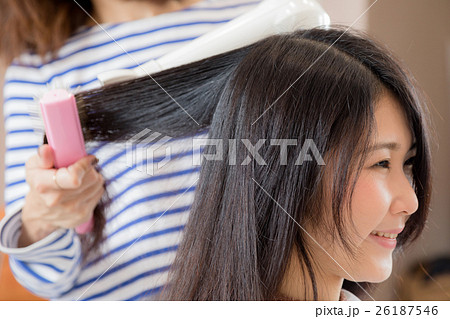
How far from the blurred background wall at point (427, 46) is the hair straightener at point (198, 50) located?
0.21ft

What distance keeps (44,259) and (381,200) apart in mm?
341

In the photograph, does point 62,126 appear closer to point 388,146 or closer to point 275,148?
point 275,148

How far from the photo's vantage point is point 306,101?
0.47 m

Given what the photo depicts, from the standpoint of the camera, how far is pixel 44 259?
0.54m

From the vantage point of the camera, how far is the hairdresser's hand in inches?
18.8

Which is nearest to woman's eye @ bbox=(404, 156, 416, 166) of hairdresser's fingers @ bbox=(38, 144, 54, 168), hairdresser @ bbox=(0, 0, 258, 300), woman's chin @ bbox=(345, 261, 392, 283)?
woman's chin @ bbox=(345, 261, 392, 283)

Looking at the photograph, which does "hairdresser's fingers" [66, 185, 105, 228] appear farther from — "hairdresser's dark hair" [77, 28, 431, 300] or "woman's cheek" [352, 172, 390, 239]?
"woman's cheek" [352, 172, 390, 239]

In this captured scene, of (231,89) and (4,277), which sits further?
(4,277)

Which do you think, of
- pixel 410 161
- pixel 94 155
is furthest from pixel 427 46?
pixel 94 155

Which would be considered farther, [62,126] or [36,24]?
[36,24]

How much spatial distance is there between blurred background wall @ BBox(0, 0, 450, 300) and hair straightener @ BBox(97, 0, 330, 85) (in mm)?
56

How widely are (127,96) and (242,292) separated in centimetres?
22
